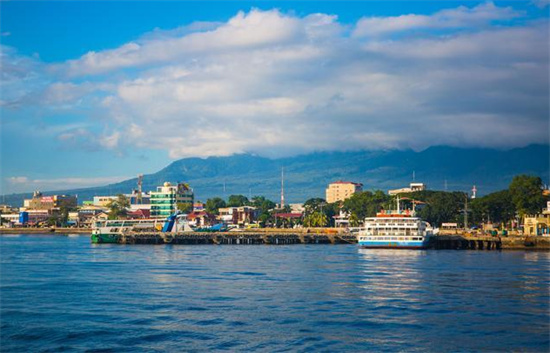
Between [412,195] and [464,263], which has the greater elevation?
[412,195]

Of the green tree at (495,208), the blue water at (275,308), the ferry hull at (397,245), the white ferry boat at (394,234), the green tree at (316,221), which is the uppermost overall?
the green tree at (495,208)

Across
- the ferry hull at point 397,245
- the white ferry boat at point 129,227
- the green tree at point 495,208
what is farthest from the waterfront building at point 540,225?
the white ferry boat at point 129,227

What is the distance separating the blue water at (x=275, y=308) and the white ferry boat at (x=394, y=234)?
28132 millimetres

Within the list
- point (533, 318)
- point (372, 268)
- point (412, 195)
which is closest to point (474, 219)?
point (412, 195)

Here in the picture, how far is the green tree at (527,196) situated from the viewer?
129375mm

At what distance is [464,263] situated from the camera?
237 ft

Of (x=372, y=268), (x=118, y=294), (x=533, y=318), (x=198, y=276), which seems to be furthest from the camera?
(x=372, y=268)

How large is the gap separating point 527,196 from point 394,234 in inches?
1838

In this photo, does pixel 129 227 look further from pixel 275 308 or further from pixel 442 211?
pixel 275 308

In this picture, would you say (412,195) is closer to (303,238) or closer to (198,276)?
(303,238)

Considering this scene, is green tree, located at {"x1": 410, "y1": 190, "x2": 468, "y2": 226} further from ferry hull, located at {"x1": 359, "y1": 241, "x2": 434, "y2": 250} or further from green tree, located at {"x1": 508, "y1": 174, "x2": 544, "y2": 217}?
ferry hull, located at {"x1": 359, "y1": 241, "x2": 434, "y2": 250}

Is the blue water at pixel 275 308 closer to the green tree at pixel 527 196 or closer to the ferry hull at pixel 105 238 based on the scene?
the ferry hull at pixel 105 238

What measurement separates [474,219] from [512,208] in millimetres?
11608

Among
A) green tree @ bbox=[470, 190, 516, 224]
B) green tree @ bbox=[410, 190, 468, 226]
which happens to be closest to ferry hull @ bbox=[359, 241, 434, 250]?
green tree @ bbox=[470, 190, 516, 224]
